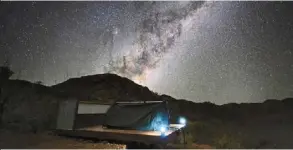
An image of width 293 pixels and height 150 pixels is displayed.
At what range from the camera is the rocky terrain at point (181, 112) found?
16891 mm

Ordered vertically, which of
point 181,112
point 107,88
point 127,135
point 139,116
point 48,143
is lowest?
point 48,143

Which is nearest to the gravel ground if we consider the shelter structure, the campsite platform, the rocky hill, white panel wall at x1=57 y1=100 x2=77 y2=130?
the campsite platform

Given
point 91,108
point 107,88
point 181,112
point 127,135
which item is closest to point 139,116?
point 127,135

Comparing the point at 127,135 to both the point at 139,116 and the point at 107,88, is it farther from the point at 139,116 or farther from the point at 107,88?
the point at 107,88

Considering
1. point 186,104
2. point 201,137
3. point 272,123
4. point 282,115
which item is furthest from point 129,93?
point 282,115

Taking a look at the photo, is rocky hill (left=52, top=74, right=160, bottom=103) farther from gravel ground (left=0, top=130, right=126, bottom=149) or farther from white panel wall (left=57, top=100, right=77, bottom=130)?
gravel ground (left=0, top=130, right=126, bottom=149)

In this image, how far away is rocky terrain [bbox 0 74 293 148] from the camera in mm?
16891

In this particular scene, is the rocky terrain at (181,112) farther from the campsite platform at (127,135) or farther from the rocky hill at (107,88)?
the campsite platform at (127,135)

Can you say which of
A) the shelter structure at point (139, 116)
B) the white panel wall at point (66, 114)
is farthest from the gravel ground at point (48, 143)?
the shelter structure at point (139, 116)

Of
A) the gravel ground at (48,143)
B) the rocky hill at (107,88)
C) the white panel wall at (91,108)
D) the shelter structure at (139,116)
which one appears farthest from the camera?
the rocky hill at (107,88)

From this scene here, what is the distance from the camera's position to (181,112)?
36625mm

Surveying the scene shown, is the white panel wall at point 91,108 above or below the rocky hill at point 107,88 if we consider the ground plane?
below

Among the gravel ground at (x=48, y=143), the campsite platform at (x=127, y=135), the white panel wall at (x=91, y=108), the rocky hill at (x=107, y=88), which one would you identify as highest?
the rocky hill at (x=107, y=88)

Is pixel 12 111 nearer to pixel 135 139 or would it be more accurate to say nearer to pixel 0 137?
pixel 0 137
